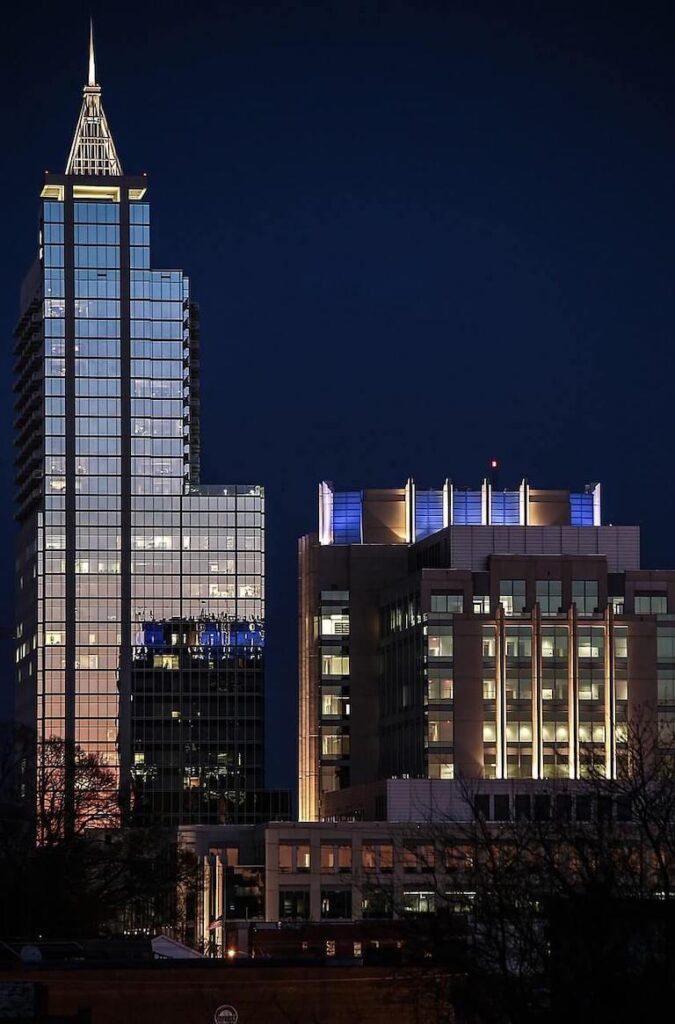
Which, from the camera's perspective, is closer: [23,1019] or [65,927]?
[23,1019]

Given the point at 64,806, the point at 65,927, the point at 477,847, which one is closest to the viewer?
the point at 477,847

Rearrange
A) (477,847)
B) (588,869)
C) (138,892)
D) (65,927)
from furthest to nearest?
(138,892) < (65,927) < (477,847) < (588,869)

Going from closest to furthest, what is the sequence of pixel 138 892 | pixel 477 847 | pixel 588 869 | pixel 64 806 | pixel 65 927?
pixel 588 869 < pixel 477 847 < pixel 65 927 < pixel 138 892 < pixel 64 806

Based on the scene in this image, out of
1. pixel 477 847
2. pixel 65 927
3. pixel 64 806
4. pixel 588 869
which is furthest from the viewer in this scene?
pixel 64 806

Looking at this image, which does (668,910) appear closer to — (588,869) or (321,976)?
(588,869)

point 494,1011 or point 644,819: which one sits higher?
point 644,819

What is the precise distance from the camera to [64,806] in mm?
189125

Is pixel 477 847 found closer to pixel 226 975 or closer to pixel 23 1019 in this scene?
pixel 226 975

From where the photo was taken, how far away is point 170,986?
80500 mm

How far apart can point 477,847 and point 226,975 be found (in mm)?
18080

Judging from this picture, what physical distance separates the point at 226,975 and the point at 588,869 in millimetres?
11802

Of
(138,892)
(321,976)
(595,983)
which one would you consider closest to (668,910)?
(595,983)

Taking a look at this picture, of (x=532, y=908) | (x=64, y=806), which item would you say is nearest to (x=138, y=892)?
(x=64, y=806)

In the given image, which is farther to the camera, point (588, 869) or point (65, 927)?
point (65, 927)
